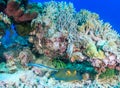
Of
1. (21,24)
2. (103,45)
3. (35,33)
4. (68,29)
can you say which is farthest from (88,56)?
(21,24)

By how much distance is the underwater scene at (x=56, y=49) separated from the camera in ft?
18.4

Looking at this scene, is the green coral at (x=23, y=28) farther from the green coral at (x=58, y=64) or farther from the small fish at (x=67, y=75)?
the small fish at (x=67, y=75)

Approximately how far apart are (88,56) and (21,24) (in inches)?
69.7

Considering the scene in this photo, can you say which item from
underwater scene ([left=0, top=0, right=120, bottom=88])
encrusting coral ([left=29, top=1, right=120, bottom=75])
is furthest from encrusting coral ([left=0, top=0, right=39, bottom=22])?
encrusting coral ([left=29, top=1, right=120, bottom=75])

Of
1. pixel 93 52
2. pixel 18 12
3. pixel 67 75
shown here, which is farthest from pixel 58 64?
pixel 18 12

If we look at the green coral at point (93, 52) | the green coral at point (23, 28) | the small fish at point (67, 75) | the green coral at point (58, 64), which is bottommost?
the small fish at point (67, 75)

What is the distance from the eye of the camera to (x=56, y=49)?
5.97 metres

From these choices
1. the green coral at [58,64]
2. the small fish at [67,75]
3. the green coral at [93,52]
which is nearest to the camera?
the green coral at [93,52]

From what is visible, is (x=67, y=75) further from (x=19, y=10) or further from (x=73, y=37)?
(x=19, y=10)

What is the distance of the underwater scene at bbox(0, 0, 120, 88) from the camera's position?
5.62m

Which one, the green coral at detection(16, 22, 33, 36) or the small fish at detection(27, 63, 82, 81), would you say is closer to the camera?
the small fish at detection(27, 63, 82, 81)

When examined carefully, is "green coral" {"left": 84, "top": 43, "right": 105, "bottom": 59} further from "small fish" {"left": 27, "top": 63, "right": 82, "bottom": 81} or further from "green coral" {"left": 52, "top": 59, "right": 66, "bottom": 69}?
"green coral" {"left": 52, "top": 59, "right": 66, "bottom": 69}

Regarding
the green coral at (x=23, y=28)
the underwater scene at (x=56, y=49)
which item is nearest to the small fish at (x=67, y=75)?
the underwater scene at (x=56, y=49)

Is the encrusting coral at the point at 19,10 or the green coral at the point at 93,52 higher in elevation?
the encrusting coral at the point at 19,10
